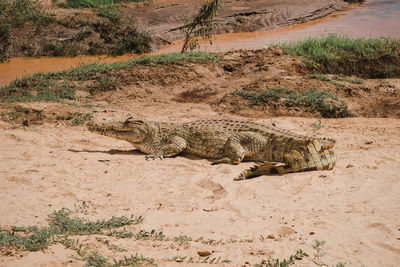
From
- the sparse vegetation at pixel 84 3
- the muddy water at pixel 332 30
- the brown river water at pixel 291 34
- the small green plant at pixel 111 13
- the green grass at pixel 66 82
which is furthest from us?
the sparse vegetation at pixel 84 3

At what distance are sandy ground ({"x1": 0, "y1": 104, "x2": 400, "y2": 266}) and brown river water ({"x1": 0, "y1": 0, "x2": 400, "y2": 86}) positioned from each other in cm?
726

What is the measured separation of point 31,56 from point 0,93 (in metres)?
5.36

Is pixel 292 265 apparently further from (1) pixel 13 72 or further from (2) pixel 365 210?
(1) pixel 13 72

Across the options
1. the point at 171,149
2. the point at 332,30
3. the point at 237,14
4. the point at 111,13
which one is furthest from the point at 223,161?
the point at 237,14

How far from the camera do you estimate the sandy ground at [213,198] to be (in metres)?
3.37

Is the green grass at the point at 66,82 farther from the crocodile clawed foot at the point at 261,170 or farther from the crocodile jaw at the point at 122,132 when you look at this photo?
the crocodile clawed foot at the point at 261,170

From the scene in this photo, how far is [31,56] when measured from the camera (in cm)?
1471

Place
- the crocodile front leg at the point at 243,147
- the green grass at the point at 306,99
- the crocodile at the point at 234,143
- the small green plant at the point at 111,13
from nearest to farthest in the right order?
the crocodile at the point at 234,143, the crocodile front leg at the point at 243,147, the green grass at the point at 306,99, the small green plant at the point at 111,13

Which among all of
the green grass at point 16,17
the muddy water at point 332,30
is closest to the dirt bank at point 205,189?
the muddy water at point 332,30

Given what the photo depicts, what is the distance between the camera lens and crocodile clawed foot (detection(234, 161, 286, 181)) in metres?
5.29

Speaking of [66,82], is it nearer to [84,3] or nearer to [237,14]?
[84,3]

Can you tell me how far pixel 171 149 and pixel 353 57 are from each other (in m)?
6.34

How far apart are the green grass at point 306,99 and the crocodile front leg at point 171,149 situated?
293 centimetres

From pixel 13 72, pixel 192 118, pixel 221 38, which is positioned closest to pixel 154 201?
pixel 192 118
